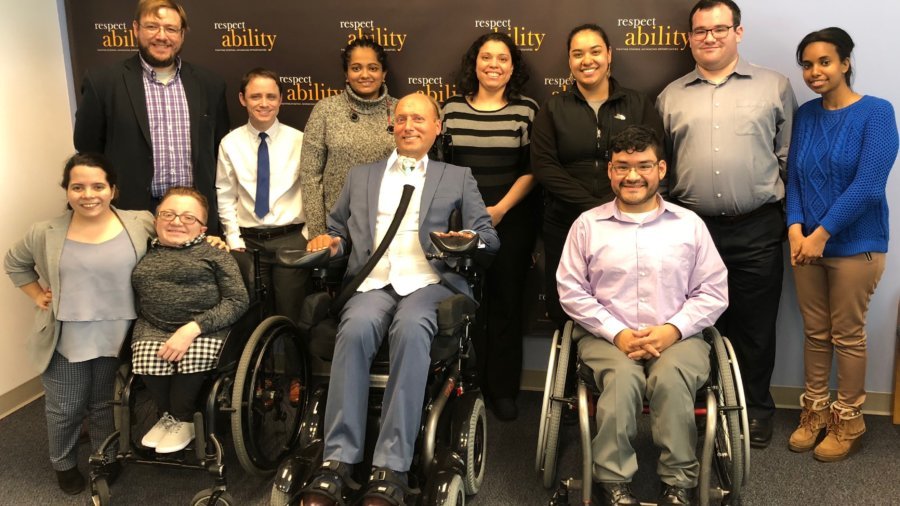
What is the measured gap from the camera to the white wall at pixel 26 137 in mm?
3410

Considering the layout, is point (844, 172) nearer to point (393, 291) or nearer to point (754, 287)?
point (754, 287)

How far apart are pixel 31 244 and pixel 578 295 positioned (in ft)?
6.75

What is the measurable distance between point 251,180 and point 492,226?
1.14 meters

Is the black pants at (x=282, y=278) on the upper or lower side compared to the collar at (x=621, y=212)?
lower

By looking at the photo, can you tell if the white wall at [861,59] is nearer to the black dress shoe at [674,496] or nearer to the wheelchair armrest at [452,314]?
the black dress shoe at [674,496]

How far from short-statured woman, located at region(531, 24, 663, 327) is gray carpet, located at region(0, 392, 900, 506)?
40.9 inches

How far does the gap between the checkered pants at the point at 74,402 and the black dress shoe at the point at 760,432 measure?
2.58 meters

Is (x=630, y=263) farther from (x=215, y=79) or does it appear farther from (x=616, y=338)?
(x=215, y=79)

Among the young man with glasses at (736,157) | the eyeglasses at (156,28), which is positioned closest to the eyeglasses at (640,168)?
the young man with glasses at (736,157)

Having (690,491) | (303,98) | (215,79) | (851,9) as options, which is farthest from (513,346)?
(851,9)

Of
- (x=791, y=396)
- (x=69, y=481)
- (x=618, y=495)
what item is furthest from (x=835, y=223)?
(x=69, y=481)

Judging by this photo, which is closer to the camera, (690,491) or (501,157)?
(690,491)

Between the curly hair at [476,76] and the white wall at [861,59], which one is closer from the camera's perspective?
the white wall at [861,59]

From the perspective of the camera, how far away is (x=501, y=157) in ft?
10.3
